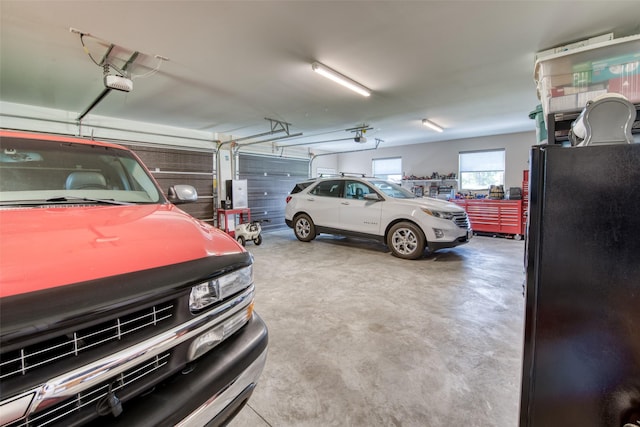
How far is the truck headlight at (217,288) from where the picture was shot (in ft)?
3.05

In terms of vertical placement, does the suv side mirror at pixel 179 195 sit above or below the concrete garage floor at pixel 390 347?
above

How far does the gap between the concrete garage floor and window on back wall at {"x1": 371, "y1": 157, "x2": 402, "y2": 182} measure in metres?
6.49

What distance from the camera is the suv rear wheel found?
612 cm

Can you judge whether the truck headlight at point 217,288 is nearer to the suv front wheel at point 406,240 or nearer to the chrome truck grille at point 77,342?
the chrome truck grille at point 77,342

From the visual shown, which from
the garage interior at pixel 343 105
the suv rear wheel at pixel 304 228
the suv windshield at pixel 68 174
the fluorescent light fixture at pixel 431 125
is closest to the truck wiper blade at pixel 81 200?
the suv windshield at pixel 68 174

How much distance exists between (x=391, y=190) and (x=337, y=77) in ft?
7.94

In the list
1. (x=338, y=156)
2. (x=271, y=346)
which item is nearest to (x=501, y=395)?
(x=271, y=346)

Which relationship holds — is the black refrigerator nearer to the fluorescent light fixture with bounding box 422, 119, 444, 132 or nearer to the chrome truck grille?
the chrome truck grille

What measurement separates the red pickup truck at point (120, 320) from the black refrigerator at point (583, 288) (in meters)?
1.04

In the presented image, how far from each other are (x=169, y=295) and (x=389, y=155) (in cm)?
1030

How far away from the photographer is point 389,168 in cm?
1044

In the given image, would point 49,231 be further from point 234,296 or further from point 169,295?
point 234,296

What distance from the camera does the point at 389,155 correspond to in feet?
33.8

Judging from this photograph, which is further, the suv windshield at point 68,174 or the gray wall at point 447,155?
the gray wall at point 447,155
